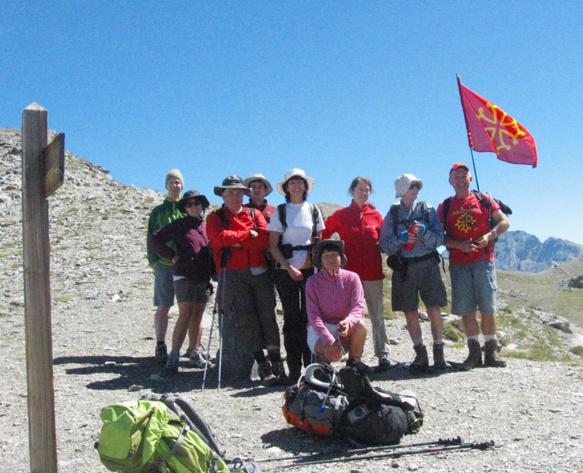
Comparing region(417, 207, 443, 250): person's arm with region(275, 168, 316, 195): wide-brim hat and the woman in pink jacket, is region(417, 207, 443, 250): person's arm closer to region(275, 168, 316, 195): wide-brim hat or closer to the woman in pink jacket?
the woman in pink jacket

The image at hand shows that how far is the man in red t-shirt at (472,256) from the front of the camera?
29.0 feet

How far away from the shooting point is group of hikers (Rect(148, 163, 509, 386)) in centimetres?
823

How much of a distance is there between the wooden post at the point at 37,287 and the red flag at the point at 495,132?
800 centimetres

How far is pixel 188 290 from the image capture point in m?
8.91

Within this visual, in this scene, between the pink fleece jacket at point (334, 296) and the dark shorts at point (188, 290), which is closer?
the pink fleece jacket at point (334, 296)

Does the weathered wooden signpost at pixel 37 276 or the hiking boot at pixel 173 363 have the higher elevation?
the weathered wooden signpost at pixel 37 276

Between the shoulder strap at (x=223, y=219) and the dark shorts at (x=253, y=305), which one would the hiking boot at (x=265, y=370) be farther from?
the shoulder strap at (x=223, y=219)

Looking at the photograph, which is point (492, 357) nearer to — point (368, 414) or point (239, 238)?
point (368, 414)

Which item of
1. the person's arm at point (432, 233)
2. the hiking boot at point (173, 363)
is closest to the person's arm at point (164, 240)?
the hiking boot at point (173, 363)

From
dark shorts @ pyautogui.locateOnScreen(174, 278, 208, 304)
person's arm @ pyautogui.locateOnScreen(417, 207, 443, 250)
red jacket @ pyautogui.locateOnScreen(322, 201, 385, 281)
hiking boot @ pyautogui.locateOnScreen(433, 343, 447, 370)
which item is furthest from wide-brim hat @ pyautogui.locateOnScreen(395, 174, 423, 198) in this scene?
dark shorts @ pyautogui.locateOnScreen(174, 278, 208, 304)

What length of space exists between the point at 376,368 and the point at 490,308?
196cm

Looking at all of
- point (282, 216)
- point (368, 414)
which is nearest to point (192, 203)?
point (282, 216)

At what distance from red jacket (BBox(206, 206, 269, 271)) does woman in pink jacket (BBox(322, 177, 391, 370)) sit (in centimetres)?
98

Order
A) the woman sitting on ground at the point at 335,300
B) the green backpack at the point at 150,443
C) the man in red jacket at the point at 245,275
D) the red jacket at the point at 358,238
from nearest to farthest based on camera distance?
the green backpack at the point at 150,443, the woman sitting on ground at the point at 335,300, the man in red jacket at the point at 245,275, the red jacket at the point at 358,238
